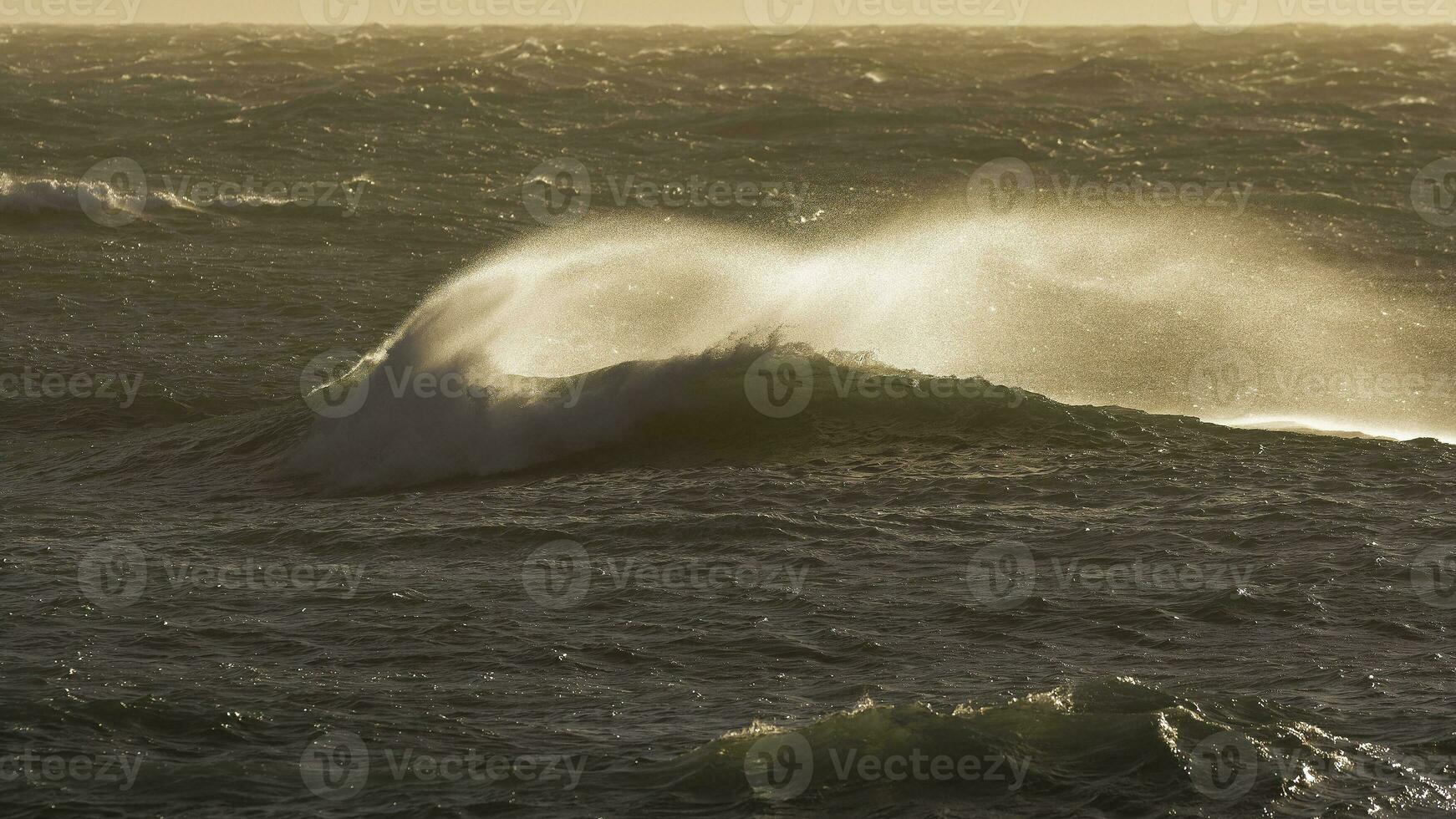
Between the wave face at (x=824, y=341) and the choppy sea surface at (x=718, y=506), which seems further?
the wave face at (x=824, y=341)

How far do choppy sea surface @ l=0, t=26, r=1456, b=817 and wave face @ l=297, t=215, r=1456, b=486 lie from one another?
0.31 ft

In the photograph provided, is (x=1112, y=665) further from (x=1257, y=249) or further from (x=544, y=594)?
(x=1257, y=249)

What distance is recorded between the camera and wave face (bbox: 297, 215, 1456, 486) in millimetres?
19375

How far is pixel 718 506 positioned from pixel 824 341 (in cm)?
610

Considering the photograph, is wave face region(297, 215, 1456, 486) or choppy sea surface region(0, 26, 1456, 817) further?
wave face region(297, 215, 1456, 486)

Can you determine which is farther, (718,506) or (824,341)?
(824,341)

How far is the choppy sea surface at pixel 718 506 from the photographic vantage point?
1044 centimetres

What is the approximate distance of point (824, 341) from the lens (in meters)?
22.2

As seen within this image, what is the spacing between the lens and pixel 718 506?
650 inches

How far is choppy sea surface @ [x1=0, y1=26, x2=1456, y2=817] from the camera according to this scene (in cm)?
1044

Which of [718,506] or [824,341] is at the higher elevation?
[824,341]

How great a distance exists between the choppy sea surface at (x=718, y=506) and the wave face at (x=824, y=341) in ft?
0.31

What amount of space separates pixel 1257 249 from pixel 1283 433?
19.0m

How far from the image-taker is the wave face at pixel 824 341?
19.4 metres
